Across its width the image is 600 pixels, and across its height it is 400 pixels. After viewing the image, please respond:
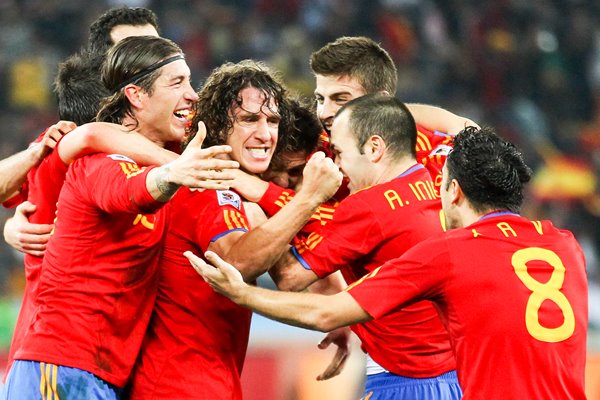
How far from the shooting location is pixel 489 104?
13.5 meters

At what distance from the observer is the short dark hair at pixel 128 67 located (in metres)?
4.79

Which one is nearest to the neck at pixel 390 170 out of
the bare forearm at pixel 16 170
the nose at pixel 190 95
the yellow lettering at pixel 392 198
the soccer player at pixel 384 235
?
the soccer player at pixel 384 235

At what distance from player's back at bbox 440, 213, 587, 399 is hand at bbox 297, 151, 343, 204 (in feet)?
1.99

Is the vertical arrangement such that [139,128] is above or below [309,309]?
above

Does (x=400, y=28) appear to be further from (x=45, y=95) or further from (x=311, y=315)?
(x=311, y=315)

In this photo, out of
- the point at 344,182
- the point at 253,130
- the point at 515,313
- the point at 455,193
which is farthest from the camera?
the point at 344,182

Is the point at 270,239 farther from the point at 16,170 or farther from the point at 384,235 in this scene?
the point at 16,170

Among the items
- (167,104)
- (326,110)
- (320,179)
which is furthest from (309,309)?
(326,110)

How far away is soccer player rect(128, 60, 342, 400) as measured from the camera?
4.41 metres

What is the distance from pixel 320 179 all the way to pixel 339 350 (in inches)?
62.2

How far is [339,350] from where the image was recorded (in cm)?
571

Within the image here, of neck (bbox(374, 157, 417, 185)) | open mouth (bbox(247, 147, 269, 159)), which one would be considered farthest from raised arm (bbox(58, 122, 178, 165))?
neck (bbox(374, 157, 417, 185))

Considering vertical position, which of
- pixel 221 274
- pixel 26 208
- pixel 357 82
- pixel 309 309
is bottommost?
Result: pixel 309 309

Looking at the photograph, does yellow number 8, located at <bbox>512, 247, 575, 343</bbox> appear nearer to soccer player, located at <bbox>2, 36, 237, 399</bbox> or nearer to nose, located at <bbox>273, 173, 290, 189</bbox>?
soccer player, located at <bbox>2, 36, 237, 399</bbox>
